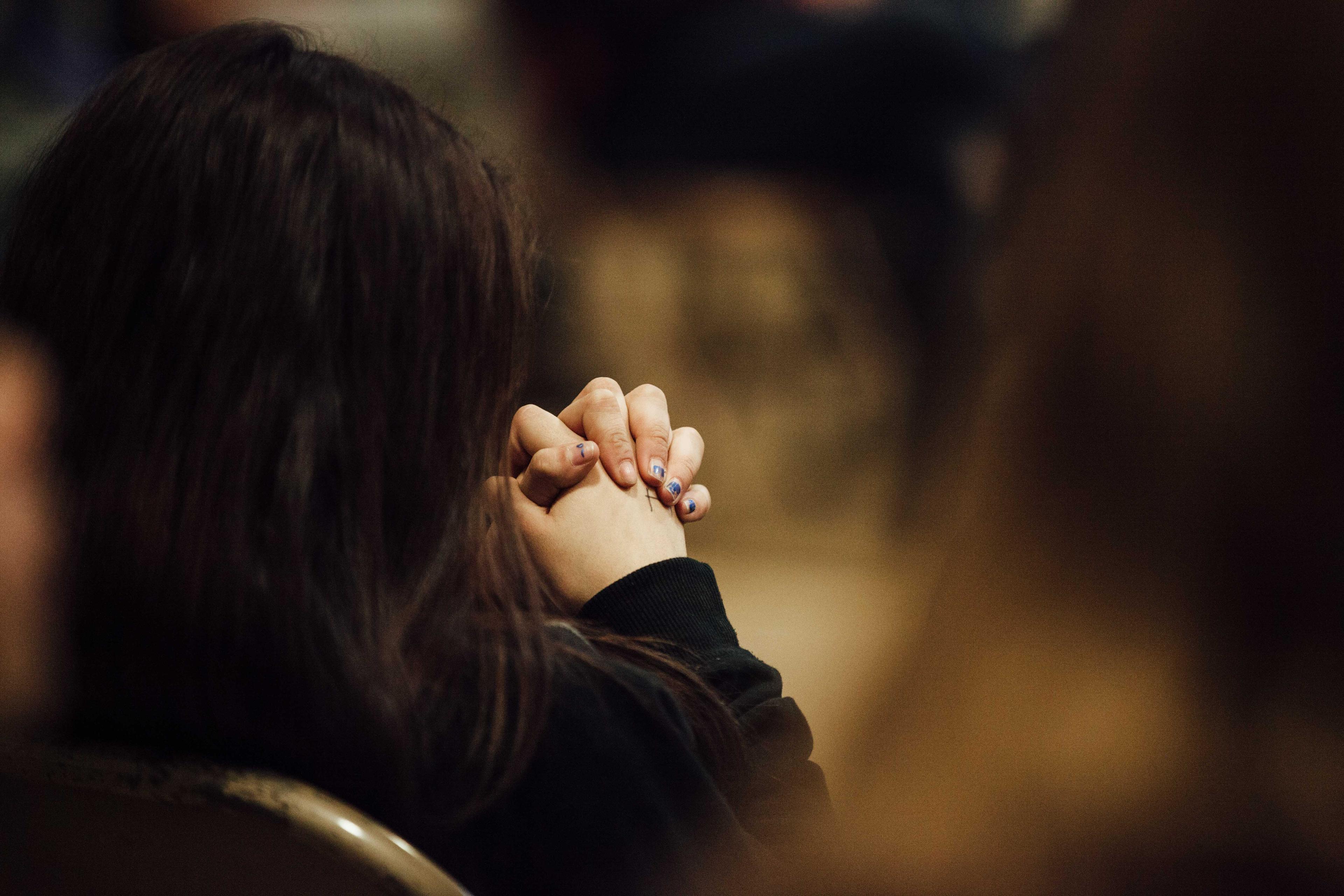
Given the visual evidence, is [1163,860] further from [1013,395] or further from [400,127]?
[400,127]

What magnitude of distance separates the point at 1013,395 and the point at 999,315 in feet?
0.08

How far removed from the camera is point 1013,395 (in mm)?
169

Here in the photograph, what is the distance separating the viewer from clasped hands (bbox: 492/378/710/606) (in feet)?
1.61

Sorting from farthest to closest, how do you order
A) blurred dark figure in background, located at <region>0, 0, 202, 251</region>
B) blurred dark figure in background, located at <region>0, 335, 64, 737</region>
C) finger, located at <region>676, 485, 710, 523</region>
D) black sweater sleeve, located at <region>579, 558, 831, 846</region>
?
blurred dark figure in background, located at <region>0, 0, 202, 251</region> < finger, located at <region>676, 485, 710, 523</region> < black sweater sleeve, located at <region>579, 558, 831, 846</region> < blurred dark figure in background, located at <region>0, 335, 64, 737</region>

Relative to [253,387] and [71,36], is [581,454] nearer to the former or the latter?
[253,387]

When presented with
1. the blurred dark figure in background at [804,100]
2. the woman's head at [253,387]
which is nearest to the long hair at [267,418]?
the woman's head at [253,387]

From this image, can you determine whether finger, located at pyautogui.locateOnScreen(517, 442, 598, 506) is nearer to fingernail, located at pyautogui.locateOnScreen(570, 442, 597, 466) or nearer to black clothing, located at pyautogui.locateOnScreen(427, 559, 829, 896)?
fingernail, located at pyautogui.locateOnScreen(570, 442, 597, 466)

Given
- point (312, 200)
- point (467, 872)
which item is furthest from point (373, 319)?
point (467, 872)

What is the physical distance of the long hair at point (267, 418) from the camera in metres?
0.29

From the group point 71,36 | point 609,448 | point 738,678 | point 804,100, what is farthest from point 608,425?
point 804,100

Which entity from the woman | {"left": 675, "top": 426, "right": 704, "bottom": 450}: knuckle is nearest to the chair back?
the woman

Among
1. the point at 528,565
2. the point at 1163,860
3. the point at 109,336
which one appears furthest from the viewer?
Answer: the point at 528,565

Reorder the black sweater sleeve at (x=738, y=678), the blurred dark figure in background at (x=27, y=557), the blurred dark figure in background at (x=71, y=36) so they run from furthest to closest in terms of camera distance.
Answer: the blurred dark figure in background at (x=71, y=36) → the black sweater sleeve at (x=738, y=678) → the blurred dark figure in background at (x=27, y=557)

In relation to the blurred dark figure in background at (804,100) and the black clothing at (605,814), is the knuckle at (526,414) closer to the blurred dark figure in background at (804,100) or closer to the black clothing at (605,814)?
the black clothing at (605,814)
